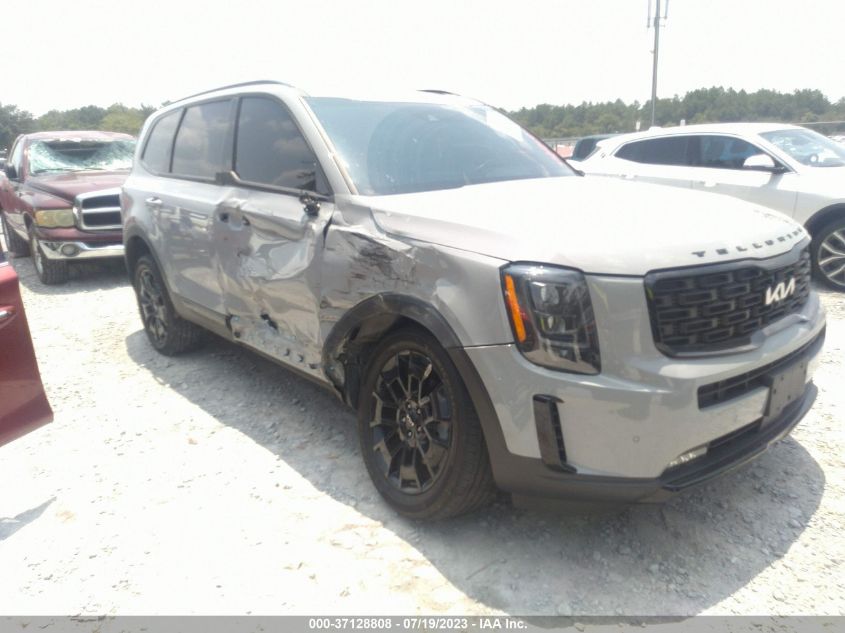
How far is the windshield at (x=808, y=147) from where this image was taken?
6953 millimetres

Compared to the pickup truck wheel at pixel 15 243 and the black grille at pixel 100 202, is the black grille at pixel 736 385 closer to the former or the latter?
the black grille at pixel 100 202

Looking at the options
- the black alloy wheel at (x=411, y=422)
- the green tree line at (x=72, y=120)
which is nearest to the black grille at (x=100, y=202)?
the black alloy wheel at (x=411, y=422)

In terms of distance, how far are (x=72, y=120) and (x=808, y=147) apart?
79.7 m

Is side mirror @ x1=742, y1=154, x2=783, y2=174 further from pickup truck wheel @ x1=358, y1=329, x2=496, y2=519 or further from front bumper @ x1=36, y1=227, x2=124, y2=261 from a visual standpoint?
→ front bumper @ x1=36, y1=227, x2=124, y2=261

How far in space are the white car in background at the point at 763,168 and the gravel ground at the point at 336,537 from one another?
3225 millimetres

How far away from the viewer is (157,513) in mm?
3051

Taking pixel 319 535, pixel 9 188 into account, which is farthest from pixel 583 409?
pixel 9 188

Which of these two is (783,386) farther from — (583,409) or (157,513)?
(157,513)

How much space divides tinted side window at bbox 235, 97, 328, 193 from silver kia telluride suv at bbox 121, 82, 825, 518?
Result: 15 mm

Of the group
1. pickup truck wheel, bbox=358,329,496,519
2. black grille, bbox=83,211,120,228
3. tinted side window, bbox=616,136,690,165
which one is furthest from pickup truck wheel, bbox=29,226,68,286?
tinted side window, bbox=616,136,690,165

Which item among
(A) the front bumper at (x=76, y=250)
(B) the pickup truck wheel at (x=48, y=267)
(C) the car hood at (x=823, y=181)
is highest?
(C) the car hood at (x=823, y=181)

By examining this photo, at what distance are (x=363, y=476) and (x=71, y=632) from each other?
1.39 m

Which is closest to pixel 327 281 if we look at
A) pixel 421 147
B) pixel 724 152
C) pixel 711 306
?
pixel 421 147

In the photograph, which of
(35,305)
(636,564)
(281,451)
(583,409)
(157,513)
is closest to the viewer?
(583,409)
